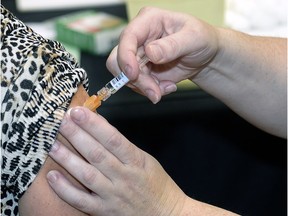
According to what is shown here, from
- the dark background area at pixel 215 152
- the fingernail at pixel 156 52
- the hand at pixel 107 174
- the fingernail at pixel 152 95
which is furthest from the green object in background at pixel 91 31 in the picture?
the hand at pixel 107 174

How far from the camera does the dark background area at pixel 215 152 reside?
1782 mm

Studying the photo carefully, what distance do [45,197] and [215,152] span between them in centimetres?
98

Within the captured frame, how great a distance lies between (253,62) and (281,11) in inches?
22.2

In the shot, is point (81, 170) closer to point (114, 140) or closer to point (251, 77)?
point (114, 140)

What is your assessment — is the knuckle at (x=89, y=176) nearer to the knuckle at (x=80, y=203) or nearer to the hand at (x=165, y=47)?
the knuckle at (x=80, y=203)

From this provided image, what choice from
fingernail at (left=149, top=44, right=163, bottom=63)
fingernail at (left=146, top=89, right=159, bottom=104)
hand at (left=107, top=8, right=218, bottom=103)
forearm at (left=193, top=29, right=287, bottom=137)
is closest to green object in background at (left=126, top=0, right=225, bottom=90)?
forearm at (left=193, top=29, right=287, bottom=137)

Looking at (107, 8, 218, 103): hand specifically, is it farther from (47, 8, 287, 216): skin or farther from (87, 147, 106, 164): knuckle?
(87, 147, 106, 164): knuckle

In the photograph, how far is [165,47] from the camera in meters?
1.15

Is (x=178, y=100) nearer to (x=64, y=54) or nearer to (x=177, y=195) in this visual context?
(x=177, y=195)

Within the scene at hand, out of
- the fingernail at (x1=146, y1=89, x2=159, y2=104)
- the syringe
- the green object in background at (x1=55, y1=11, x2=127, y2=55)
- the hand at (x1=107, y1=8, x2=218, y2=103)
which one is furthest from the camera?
the green object in background at (x1=55, y1=11, x2=127, y2=55)

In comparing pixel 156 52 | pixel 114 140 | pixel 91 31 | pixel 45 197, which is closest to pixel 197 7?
pixel 91 31

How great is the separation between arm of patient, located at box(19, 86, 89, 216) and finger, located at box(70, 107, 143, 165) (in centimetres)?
3

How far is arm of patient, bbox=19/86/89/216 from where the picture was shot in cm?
97

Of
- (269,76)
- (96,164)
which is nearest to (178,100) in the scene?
(269,76)
